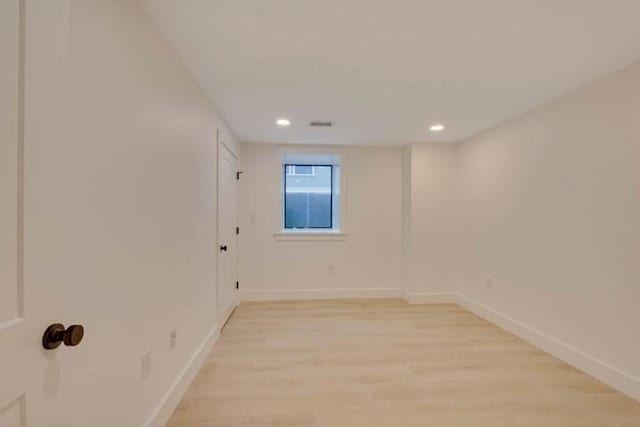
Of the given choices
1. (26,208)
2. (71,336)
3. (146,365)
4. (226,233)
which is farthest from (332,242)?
(26,208)

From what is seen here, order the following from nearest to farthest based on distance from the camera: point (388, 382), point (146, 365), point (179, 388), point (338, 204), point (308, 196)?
point (146, 365) < point (179, 388) < point (388, 382) < point (338, 204) < point (308, 196)

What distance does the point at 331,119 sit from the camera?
10.6 ft

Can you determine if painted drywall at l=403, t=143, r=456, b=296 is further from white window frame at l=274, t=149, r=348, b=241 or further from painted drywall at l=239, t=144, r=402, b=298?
white window frame at l=274, t=149, r=348, b=241

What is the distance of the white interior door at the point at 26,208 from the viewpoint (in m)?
0.63

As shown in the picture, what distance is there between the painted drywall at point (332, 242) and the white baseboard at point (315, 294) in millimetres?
14

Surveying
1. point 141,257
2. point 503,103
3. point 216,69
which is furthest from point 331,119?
point 141,257

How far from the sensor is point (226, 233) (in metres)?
3.44

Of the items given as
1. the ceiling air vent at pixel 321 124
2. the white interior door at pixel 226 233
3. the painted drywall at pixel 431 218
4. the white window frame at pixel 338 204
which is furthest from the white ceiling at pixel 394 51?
the white window frame at pixel 338 204

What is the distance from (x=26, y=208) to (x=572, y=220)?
3252 millimetres

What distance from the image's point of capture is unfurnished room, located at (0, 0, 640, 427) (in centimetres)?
79

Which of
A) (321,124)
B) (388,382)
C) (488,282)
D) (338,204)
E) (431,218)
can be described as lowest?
(388,382)

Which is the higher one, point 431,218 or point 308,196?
point 308,196

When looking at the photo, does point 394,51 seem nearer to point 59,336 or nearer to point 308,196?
point 59,336

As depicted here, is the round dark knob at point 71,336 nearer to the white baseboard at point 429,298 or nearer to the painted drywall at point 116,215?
the painted drywall at point 116,215
